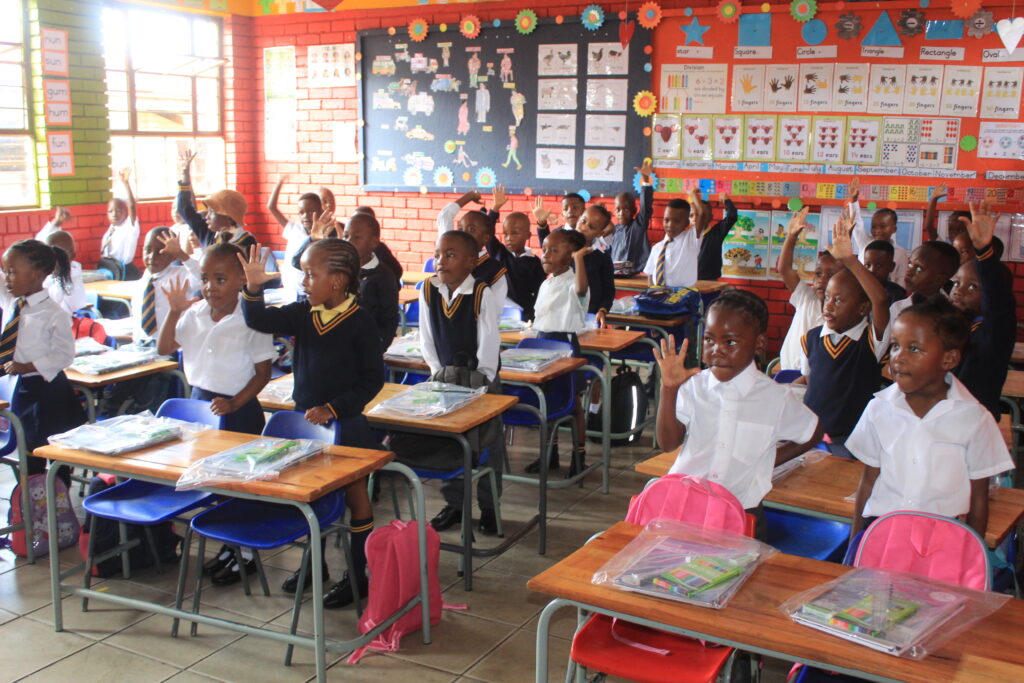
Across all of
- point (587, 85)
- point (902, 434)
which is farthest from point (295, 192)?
point (902, 434)

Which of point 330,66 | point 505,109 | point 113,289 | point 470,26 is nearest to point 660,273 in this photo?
point 505,109

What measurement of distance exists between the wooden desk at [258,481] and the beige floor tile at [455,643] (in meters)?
0.06

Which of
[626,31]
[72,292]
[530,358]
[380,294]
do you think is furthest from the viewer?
[626,31]

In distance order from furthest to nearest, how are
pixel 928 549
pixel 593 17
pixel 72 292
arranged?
pixel 593 17 → pixel 72 292 → pixel 928 549

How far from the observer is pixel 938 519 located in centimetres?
223

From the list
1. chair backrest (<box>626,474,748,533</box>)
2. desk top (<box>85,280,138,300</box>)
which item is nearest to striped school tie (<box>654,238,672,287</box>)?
desk top (<box>85,280,138,300</box>)

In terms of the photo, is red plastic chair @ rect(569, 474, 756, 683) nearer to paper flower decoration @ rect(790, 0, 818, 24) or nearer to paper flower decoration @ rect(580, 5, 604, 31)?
paper flower decoration @ rect(790, 0, 818, 24)

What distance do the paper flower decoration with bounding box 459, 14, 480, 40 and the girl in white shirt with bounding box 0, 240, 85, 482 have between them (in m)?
5.09

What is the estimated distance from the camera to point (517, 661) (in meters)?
3.13

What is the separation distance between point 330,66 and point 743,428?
7.52 metres

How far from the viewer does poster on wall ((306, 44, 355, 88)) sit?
9031 mm

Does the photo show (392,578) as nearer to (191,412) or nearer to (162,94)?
(191,412)

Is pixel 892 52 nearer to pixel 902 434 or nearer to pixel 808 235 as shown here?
pixel 808 235

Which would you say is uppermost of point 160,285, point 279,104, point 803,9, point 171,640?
point 803,9
